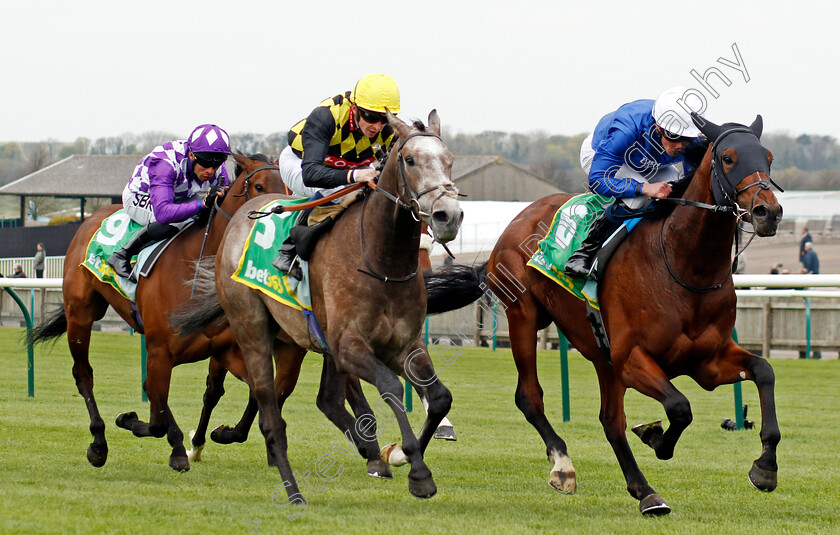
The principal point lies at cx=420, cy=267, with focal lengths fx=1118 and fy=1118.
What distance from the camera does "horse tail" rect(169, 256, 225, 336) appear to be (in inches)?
246

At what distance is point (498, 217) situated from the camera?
104 feet

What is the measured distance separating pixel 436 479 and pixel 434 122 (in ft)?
6.81

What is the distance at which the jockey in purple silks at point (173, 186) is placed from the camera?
690 cm

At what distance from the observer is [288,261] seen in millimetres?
5555

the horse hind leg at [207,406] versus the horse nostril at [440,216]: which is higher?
the horse nostril at [440,216]

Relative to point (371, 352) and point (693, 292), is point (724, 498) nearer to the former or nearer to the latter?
point (693, 292)

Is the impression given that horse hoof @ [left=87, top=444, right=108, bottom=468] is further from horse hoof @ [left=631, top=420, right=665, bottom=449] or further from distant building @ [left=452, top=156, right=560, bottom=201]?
distant building @ [left=452, top=156, right=560, bottom=201]

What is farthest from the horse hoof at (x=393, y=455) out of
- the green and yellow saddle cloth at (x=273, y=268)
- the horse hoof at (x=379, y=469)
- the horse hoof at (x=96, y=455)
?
the horse hoof at (x=96, y=455)

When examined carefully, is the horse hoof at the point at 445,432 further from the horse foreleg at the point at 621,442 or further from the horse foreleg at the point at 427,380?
the horse foreleg at the point at 427,380

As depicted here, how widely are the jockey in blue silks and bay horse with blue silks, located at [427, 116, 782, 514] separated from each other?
0.19 m

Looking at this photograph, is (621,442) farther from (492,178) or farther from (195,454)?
(492,178)

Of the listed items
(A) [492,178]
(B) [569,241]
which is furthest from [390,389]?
(A) [492,178]

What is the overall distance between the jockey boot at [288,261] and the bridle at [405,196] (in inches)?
19.6

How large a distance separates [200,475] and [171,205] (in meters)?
1.72
